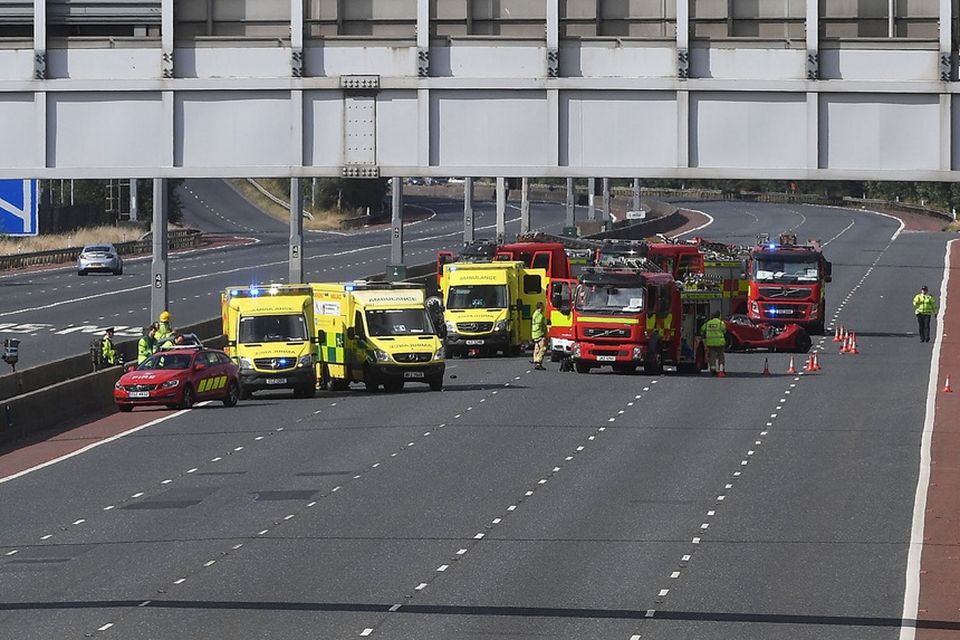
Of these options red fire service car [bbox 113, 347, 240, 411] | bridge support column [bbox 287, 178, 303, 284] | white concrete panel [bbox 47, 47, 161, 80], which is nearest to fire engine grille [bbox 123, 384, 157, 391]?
red fire service car [bbox 113, 347, 240, 411]

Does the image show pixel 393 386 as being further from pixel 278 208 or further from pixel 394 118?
pixel 278 208

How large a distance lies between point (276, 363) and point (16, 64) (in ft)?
66.6

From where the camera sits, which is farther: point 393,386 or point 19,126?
point 393,386

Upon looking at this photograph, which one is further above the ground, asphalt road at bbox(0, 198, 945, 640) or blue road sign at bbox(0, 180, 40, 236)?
blue road sign at bbox(0, 180, 40, 236)

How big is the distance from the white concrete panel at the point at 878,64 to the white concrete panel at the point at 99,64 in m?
8.67

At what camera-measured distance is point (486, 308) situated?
5803 centimetres

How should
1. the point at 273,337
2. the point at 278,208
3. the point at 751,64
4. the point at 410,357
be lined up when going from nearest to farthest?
the point at 751,64 < the point at 273,337 < the point at 410,357 < the point at 278,208

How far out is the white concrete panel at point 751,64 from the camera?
→ 26797 mm

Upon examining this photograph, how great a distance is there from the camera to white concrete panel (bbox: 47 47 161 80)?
27.7 m

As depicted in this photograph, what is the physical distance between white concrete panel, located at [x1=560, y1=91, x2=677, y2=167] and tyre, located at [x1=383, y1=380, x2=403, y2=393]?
22.0 m

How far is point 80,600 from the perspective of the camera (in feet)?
78.2

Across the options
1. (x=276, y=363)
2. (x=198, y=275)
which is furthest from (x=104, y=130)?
(x=198, y=275)

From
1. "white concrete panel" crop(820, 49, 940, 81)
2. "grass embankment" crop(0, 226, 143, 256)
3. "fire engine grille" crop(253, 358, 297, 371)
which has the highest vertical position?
"white concrete panel" crop(820, 49, 940, 81)

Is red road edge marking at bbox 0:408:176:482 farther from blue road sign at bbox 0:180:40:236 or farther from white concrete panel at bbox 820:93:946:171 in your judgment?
blue road sign at bbox 0:180:40:236
